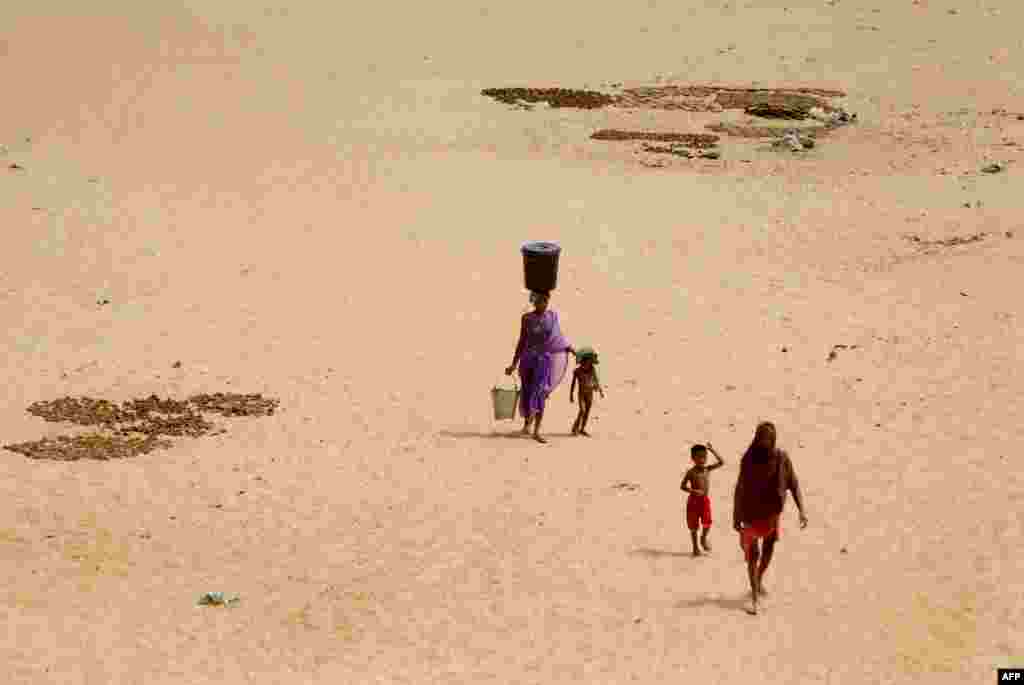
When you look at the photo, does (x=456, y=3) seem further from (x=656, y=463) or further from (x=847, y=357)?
(x=656, y=463)

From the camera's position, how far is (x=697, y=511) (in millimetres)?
13484

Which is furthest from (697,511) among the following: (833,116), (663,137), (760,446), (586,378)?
(833,116)

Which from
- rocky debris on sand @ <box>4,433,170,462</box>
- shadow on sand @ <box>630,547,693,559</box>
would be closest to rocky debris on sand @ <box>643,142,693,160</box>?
rocky debris on sand @ <box>4,433,170,462</box>

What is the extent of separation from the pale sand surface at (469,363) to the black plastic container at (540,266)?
1.53 metres

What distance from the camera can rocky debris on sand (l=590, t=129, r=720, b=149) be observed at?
1270 inches

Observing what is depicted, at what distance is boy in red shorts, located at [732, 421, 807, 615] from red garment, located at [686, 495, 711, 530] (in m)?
1.03

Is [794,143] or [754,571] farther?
[794,143]

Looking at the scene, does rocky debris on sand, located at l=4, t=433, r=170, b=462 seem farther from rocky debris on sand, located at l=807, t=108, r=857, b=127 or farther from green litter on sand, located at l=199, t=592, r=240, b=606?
rocky debris on sand, located at l=807, t=108, r=857, b=127

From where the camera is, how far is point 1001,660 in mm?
11594

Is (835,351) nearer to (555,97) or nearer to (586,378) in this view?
(586,378)

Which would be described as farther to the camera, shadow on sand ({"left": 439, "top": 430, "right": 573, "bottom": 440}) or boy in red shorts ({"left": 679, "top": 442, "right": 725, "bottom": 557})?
shadow on sand ({"left": 439, "top": 430, "right": 573, "bottom": 440})

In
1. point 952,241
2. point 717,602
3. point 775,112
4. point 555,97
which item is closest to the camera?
point 717,602

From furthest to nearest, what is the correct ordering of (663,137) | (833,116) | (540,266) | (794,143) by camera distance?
(833,116)
(663,137)
(794,143)
(540,266)

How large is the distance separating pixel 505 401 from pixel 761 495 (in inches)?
205
